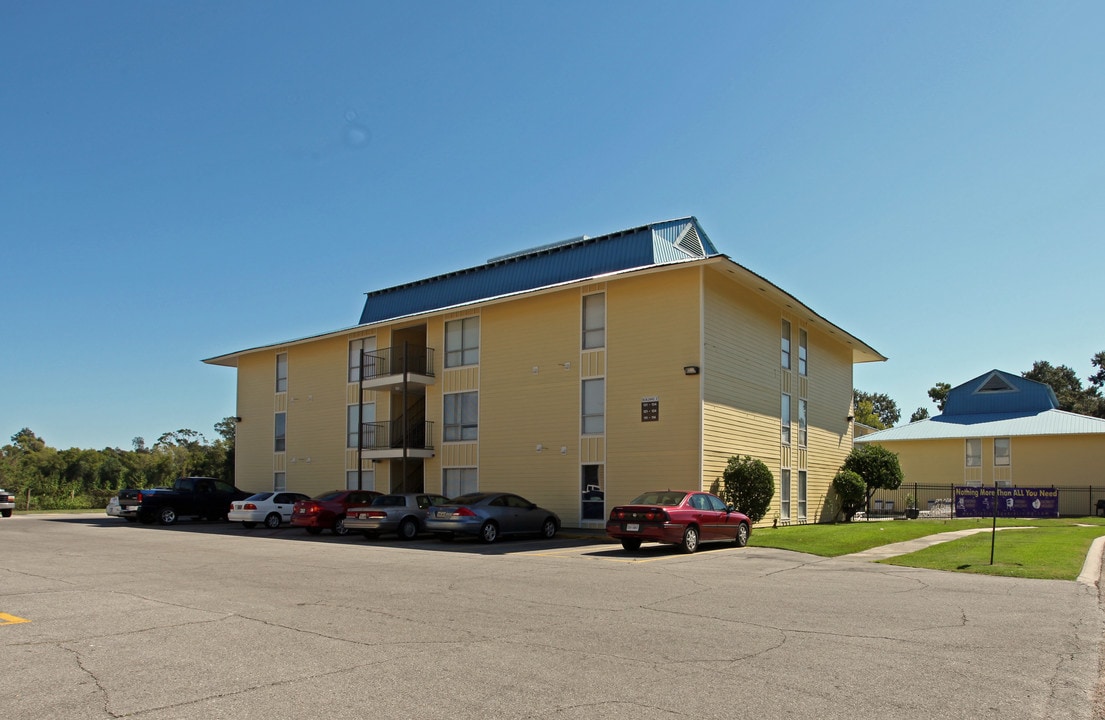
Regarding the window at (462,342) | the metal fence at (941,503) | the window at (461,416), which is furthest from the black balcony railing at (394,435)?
the metal fence at (941,503)

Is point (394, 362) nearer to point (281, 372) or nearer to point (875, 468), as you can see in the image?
point (281, 372)

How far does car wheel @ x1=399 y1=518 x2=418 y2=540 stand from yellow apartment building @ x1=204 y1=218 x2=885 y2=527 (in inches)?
190

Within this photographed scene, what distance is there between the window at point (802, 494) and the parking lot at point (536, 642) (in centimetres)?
1558

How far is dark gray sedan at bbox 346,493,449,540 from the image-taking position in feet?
77.1

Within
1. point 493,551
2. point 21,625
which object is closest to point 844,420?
point 493,551

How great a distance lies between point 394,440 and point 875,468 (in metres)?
19.1

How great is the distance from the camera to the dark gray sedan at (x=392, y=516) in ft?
77.1

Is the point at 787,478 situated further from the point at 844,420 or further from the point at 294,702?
the point at 294,702

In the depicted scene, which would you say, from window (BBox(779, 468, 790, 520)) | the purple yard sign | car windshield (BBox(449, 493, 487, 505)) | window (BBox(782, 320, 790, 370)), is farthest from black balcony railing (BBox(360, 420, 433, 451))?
the purple yard sign

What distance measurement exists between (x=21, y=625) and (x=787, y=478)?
2498cm

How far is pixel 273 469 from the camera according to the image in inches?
1492

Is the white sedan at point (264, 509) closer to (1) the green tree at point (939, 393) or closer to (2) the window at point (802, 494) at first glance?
(2) the window at point (802, 494)

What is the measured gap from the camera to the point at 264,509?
2942 cm

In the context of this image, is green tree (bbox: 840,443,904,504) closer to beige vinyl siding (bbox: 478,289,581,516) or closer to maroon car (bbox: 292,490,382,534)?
beige vinyl siding (bbox: 478,289,581,516)
